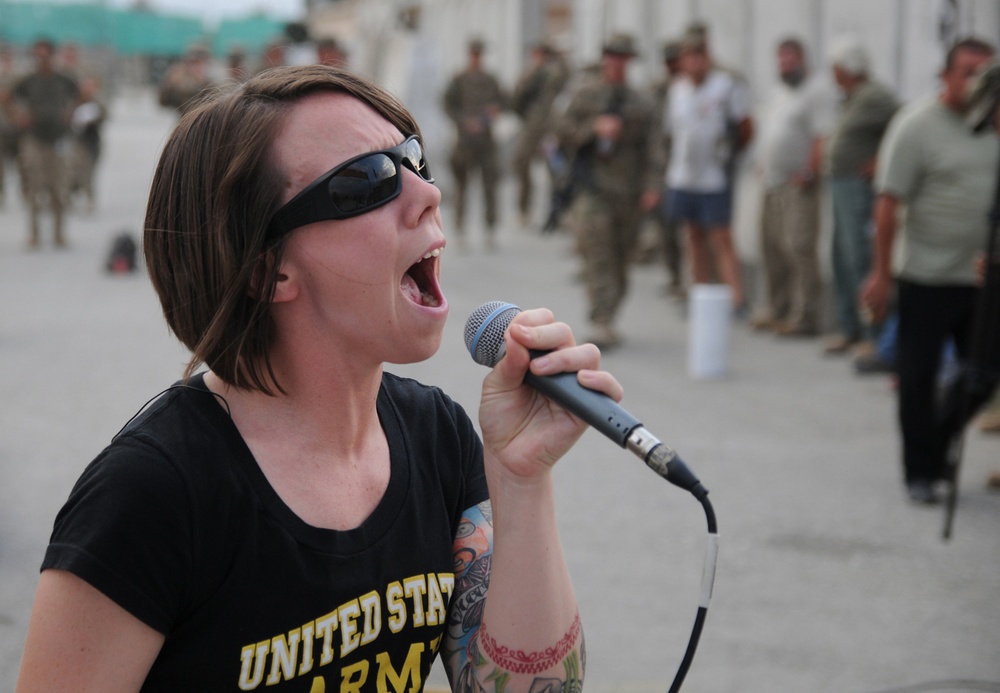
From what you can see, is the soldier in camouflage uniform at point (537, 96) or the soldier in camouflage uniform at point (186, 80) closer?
the soldier in camouflage uniform at point (186, 80)

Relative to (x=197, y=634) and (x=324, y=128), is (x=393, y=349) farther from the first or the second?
(x=197, y=634)

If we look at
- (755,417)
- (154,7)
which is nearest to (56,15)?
(154,7)

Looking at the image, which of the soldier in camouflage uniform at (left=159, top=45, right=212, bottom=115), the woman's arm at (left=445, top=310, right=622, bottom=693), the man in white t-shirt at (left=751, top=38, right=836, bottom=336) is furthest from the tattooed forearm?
the soldier in camouflage uniform at (left=159, top=45, right=212, bottom=115)

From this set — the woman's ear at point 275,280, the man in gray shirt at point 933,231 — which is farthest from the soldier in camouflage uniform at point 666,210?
the woman's ear at point 275,280

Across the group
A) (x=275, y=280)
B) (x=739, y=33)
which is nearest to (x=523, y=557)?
(x=275, y=280)

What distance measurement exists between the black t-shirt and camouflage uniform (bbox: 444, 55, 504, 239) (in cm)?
1415

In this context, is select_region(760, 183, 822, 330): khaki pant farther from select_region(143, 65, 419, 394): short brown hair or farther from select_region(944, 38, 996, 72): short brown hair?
select_region(143, 65, 419, 394): short brown hair

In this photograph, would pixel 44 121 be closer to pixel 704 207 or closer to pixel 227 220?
pixel 704 207

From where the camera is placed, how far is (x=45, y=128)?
617 inches

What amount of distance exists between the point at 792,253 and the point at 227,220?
9202mm

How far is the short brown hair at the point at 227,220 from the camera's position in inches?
75.5

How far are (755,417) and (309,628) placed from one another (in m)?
6.65

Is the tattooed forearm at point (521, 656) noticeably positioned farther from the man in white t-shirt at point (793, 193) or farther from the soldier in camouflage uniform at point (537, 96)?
the soldier in camouflage uniform at point (537, 96)

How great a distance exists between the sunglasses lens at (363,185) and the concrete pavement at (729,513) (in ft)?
1.37
